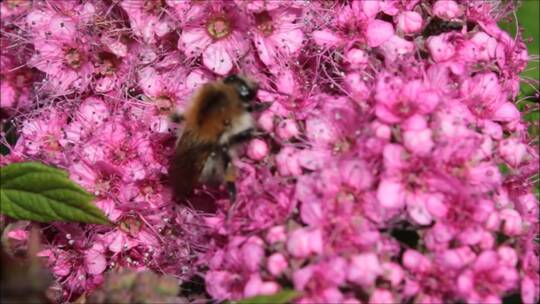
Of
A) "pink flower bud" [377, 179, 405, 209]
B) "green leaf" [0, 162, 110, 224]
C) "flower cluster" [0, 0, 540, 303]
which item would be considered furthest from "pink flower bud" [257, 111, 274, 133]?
"green leaf" [0, 162, 110, 224]

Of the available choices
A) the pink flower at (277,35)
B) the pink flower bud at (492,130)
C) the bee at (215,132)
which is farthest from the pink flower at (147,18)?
the pink flower bud at (492,130)

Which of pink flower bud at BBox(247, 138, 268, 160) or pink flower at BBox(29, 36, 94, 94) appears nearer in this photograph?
pink flower bud at BBox(247, 138, 268, 160)

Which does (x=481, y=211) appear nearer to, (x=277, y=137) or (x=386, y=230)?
(x=386, y=230)

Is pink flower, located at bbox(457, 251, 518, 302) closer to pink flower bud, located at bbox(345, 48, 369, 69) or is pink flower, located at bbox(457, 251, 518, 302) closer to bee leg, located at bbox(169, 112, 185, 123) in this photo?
pink flower bud, located at bbox(345, 48, 369, 69)

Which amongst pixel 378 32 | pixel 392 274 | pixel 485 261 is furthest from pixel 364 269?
pixel 378 32

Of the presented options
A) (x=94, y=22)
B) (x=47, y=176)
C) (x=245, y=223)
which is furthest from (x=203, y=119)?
(x=94, y=22)
